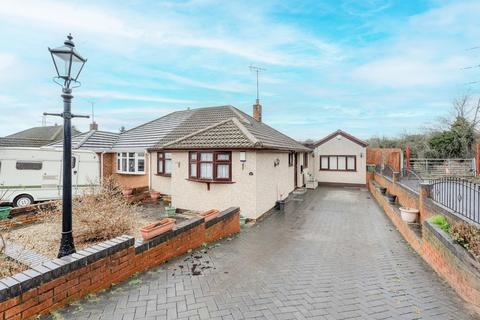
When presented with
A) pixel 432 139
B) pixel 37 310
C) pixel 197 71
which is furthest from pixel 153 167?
pixel 432 139

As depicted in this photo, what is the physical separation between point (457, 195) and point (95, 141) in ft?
66.7

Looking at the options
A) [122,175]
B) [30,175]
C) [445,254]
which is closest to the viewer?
[445,254]

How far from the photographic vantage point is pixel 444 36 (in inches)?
408

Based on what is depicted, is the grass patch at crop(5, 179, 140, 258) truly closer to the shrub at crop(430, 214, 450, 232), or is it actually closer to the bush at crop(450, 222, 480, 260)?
the bush at crop(450, 222, 480, 260)

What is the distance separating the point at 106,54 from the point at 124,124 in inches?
1214

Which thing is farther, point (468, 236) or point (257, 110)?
point (257, 110)

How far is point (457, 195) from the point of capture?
6.16 m

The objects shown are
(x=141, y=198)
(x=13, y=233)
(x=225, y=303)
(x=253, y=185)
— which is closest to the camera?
(x=225, y=303)

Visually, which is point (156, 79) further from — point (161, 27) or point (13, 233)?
point (13, 233)

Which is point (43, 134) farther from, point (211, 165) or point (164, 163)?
point (211, 165)

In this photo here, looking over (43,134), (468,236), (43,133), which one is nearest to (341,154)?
(468,236)

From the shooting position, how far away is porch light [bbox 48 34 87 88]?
434cm

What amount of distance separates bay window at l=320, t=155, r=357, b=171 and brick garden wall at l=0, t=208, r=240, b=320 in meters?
18.5

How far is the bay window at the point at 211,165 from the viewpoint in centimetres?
1034
